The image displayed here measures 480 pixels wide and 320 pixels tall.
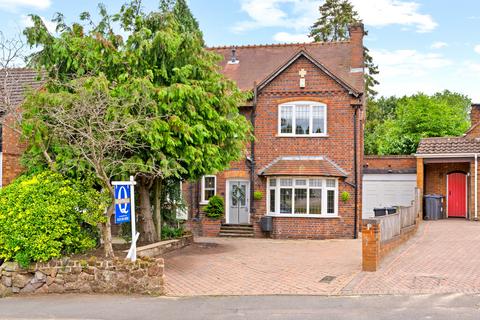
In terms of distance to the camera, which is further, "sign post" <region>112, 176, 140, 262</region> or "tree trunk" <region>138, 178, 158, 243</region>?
"tree trunk" <region>138, 178, 158, 243</region>

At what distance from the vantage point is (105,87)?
1391 centimetres

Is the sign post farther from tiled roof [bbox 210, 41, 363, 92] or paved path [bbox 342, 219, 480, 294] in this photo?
tiled roof [bbox 210, 41, 363, 92]

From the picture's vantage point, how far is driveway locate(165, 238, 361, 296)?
12633 millimetres

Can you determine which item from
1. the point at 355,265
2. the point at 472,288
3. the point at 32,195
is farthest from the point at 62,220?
the point at 472,288

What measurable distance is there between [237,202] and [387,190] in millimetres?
8831

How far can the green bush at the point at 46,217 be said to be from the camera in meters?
13.1

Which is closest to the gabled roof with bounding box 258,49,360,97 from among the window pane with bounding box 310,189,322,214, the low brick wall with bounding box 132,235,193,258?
the window pane with bounding box 310,189,322,214

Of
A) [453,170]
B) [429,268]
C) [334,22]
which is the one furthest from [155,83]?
[334,22]

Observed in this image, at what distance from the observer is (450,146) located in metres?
27.1

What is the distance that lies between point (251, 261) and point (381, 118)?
5140 cm

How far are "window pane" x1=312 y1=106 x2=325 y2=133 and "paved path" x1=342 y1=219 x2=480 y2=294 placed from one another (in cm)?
601

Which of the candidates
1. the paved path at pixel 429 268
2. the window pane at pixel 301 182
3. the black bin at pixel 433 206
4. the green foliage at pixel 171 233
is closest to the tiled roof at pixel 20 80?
the green foliage at pixel 171 233

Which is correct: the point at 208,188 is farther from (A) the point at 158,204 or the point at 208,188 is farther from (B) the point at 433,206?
(B) the point at 433,206

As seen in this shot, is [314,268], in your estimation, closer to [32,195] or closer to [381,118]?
[32,195]
